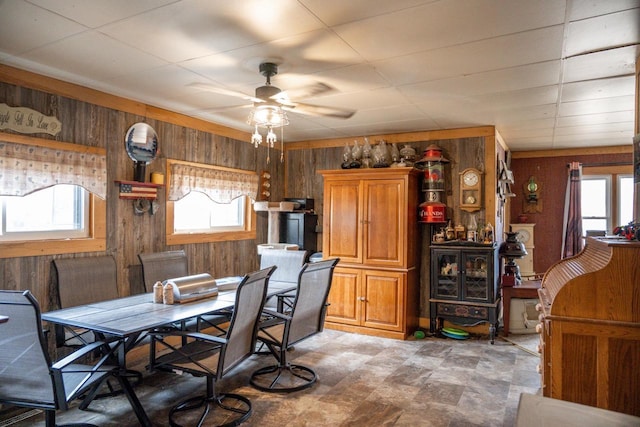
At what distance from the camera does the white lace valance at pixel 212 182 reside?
4363mm

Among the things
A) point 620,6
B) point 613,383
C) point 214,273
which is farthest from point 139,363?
point 620,6

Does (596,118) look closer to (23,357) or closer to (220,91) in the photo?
(220,91)

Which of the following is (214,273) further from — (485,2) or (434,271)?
(485,2)

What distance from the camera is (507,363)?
12.9ft

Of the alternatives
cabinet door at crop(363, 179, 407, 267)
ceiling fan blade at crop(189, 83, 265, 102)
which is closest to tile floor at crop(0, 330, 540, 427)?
cabinet door at crop(363, 179, 407, 267)

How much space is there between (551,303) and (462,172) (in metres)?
2.81

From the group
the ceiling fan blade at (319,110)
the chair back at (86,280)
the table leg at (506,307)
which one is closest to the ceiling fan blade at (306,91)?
the ceiling fan blade at (319,110)

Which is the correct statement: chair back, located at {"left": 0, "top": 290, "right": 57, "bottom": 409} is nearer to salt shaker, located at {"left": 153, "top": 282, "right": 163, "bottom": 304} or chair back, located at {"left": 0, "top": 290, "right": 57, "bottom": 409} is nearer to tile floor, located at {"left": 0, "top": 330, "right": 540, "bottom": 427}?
tile floor, located at {"left": 0, "top": 330, "right": 540, "bottom": 427}

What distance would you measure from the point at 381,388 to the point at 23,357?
7.93 ft

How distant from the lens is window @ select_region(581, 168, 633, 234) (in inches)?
249

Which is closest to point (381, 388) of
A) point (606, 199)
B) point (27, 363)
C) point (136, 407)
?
point (136, 407)

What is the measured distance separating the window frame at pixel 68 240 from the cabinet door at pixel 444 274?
339 centimetres

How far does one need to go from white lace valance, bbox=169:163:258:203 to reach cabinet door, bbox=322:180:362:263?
99 centimetres

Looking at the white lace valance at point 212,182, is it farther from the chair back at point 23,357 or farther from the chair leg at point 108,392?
the chair back at point 23,357
